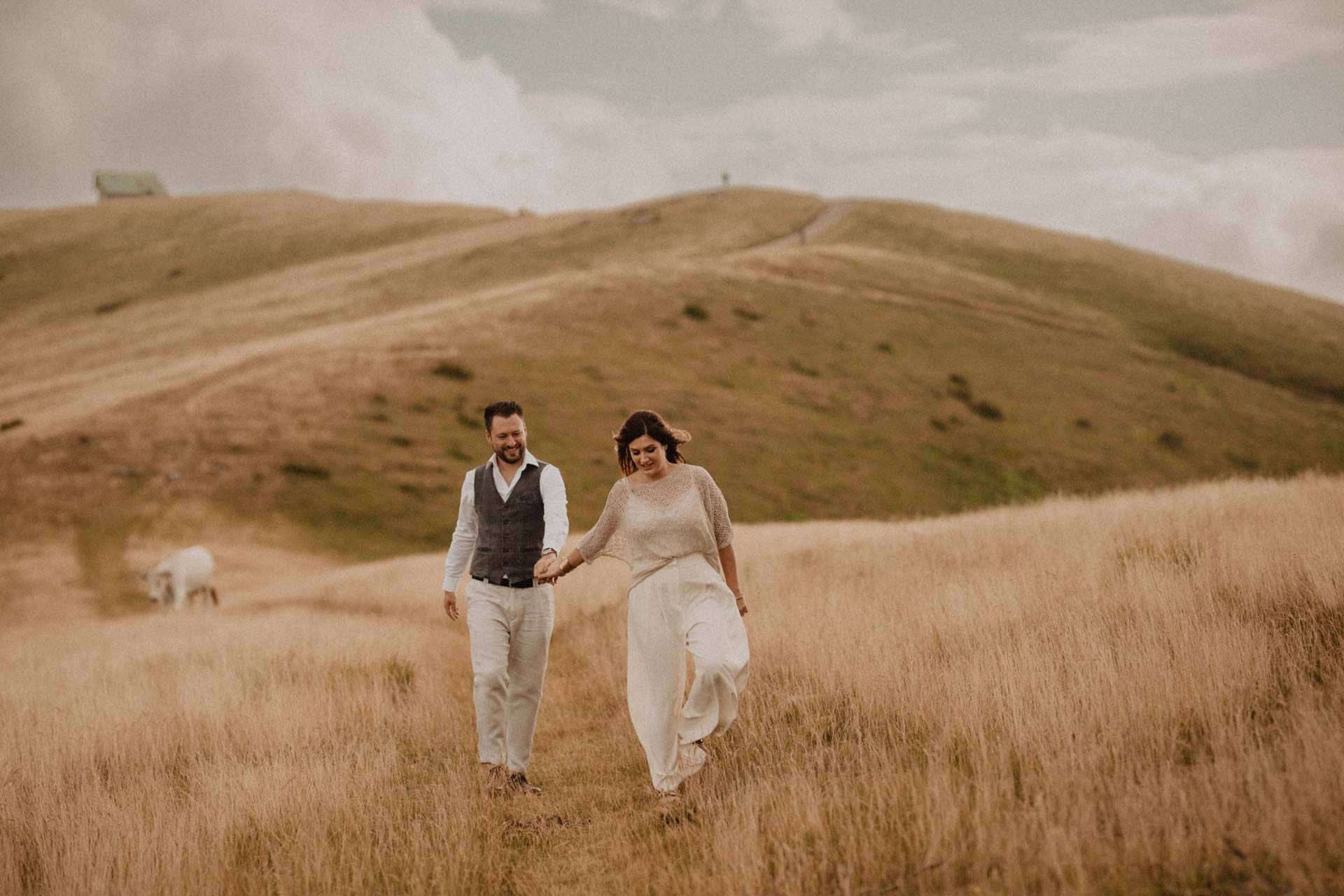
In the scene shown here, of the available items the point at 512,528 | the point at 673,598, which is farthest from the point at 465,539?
the point at 673,598

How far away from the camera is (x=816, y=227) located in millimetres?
100750

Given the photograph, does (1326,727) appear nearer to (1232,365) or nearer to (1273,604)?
(1273,604)

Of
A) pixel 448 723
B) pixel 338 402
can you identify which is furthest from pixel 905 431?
pixel 448 723

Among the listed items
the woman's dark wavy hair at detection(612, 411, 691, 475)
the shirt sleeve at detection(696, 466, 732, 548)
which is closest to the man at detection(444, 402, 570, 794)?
the woman's dark wavy hair at detection(612, 411, 691, 475)

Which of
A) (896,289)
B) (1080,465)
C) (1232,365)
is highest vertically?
(896,289)

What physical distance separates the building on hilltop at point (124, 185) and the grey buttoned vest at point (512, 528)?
649 feet

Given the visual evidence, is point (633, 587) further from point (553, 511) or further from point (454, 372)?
point (454, 372)

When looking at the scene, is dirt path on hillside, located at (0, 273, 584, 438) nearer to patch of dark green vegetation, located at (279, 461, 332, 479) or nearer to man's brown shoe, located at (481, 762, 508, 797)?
patch of dark green vegetation, located at (279, 461, 332, 479)

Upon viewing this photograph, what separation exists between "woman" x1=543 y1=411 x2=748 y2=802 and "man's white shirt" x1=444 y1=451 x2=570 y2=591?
0.95 ft

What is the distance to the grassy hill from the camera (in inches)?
1471

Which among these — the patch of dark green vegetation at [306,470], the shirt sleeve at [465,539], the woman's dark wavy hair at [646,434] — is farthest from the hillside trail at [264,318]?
the woman's dark wavy hair at [646,434]

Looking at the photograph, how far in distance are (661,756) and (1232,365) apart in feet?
256

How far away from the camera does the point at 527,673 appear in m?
6.44

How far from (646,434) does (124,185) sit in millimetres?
202697
